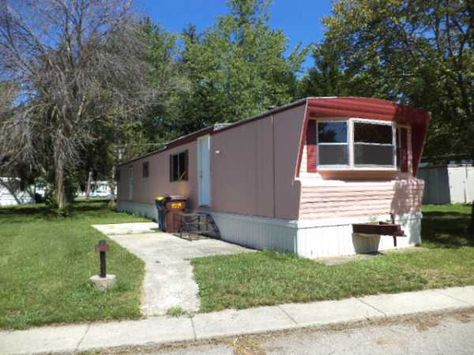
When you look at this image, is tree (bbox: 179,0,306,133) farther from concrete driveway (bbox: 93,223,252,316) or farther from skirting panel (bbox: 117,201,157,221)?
concrete driveway (bbox: 93,223,252,316)

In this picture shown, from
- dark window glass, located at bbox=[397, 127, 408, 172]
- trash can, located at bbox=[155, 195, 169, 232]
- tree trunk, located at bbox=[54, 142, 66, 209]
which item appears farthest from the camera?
tree trunk, located at bbox=[54, 142, 66, 209]

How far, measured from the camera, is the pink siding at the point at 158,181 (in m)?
14.9

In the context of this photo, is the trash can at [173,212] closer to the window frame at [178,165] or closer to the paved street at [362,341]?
the window frame at [178,165]

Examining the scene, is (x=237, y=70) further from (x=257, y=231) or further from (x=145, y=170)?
(x=257, y=231)

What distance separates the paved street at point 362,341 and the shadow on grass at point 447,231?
569 cm

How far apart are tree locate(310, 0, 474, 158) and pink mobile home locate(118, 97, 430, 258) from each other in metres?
1.59

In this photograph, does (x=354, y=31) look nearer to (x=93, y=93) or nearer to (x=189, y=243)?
(x=189, y=243)

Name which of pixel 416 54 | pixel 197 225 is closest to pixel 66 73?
pixel 197 225

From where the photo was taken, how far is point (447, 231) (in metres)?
13.1

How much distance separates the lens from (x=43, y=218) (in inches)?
853

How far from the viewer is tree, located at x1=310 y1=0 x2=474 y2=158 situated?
38.3 feet

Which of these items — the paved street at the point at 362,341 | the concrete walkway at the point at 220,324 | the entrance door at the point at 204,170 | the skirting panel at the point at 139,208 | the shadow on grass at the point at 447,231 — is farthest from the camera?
the skirting panel at the point at 139,208

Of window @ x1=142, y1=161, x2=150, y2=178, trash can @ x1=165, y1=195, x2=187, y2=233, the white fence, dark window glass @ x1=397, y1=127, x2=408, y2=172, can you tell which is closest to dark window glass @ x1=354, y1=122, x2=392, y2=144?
dark window glass @ x1=397, y1=127, x2=408, y2=172

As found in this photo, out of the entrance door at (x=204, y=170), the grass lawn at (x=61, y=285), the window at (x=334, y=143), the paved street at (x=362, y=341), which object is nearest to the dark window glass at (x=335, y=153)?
the window at (x=334, y=143)
